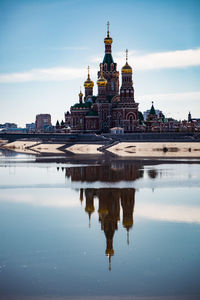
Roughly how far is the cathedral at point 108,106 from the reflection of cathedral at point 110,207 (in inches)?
2309

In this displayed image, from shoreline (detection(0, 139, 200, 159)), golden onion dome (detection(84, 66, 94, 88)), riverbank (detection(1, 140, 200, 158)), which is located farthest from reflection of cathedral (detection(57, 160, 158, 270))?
golden onion dome (detection(84, 66, 94, 88))

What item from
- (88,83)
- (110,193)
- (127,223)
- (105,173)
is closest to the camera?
(127,223)

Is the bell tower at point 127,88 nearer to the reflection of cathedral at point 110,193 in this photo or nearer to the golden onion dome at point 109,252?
the reflection of cathedral at point 110,193

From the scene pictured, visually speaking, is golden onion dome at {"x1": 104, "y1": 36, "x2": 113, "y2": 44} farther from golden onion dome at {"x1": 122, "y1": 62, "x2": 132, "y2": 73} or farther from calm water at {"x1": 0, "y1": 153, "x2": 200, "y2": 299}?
calm water at {"x1": 0, "y1": 153, "x2": 200, "y2": 299}

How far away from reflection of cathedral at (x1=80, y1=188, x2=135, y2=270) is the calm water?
0.15 ft

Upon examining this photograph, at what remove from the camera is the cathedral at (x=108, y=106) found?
89.0 metres

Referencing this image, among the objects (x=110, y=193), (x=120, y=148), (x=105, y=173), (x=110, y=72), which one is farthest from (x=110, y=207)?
(x=110, y=72)

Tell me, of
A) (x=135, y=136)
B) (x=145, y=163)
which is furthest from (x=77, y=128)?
(x=145, y=163)

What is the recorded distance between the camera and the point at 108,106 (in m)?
92.6

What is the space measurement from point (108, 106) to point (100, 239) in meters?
75.0

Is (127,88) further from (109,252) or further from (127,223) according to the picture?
(109,252)

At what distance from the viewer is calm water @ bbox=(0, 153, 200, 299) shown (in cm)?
1398

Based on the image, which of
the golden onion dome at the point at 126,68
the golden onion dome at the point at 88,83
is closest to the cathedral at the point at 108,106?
the golden onion dome at the point at 126,68

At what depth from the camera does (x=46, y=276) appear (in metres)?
14.6
